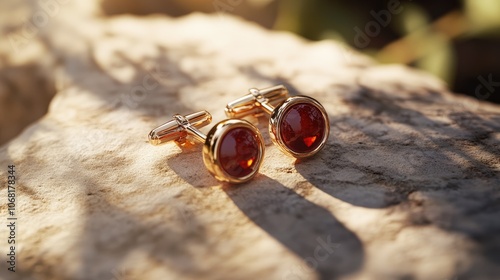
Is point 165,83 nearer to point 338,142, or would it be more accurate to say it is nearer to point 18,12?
point 338,142

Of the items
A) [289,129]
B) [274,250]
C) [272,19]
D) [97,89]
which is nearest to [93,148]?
[97,89]

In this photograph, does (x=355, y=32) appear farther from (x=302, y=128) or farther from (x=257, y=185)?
(x=257, y=185)

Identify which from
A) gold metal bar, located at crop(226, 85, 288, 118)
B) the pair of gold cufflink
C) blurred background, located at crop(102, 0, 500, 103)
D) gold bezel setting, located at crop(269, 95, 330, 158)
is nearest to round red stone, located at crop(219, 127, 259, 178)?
the pair of gold cufflink

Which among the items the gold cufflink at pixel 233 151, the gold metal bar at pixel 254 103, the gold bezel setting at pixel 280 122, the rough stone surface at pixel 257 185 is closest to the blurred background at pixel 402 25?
the rough stone surface at pixel 257 185

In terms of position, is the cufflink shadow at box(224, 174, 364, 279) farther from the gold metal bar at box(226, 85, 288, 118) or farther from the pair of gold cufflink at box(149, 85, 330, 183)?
the gold metal bar at box(226, 85, 288, 118)

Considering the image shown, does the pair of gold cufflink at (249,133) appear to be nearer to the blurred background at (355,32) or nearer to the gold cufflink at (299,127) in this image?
the gold cufflink at (299,127)

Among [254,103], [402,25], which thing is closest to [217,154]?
[254,103]
